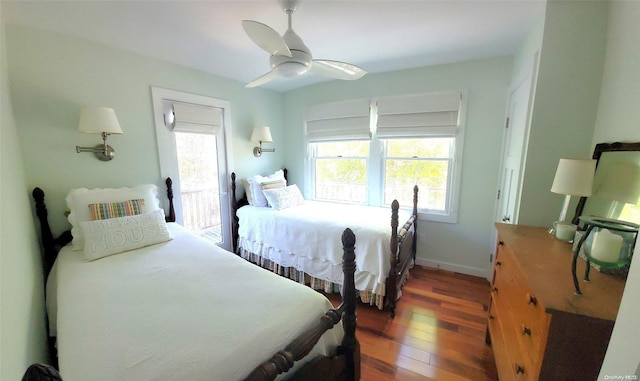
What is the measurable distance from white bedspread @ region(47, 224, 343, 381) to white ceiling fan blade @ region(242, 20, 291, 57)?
139 centimetres

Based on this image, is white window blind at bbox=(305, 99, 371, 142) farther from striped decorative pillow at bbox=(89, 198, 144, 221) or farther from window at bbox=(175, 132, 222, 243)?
striped decorative pillow at bbox=(89, 198, 144, 221)

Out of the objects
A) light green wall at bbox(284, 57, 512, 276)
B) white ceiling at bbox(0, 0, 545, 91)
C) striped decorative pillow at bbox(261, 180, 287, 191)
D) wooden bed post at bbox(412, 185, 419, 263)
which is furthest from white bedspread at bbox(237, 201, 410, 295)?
white ceiling at bbox(0, 0, 545, 91)

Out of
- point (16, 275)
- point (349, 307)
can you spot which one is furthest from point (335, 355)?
point (16, 275)

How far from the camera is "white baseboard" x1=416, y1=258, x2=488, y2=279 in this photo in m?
2.82

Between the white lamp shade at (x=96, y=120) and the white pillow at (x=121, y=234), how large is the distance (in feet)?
2.43

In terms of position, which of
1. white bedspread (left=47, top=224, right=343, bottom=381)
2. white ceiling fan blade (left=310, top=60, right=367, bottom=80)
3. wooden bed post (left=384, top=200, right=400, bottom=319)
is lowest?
wooden bed post (left=384, top=200, right=400, bottom=319)

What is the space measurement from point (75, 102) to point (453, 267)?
426cm

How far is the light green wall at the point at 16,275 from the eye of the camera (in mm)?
913

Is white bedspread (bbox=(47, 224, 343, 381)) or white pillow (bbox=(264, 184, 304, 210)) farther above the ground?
white pillow (bbox=(264, 184, 304, 210))

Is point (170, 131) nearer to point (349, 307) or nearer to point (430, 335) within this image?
point (349, 307)

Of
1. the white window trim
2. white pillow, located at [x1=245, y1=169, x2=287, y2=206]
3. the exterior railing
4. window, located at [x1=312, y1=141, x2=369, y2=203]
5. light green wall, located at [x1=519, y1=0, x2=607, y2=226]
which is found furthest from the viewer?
window, located at [x1=312, y1=141, x2=369, y2=203]

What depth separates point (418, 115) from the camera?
116 inches

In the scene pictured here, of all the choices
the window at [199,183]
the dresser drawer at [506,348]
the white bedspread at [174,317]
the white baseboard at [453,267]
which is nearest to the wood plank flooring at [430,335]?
the white baseboard at [453,267]

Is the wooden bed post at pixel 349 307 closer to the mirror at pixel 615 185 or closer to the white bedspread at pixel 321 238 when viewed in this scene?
the white bedspread at pixel 321 238
